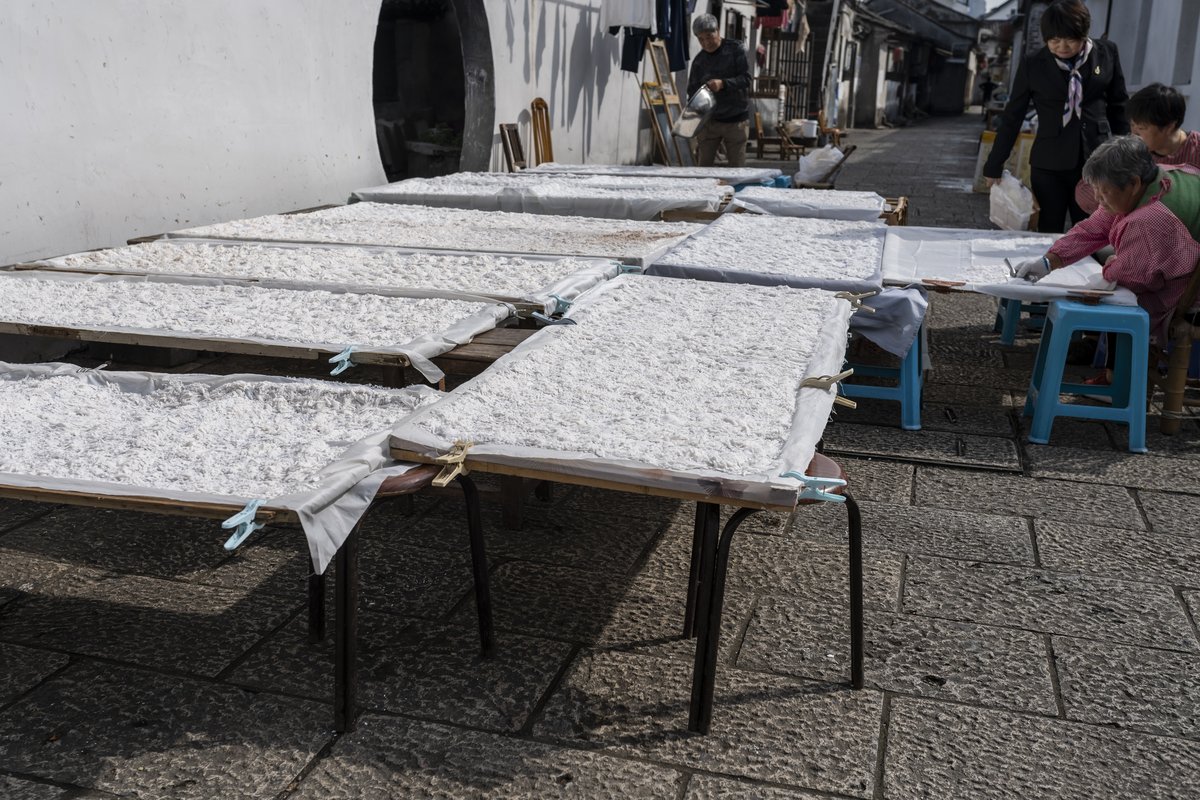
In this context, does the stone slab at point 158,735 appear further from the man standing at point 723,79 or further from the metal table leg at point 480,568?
the man standing at point 723,79

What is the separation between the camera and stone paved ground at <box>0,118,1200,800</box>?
6.63 feet

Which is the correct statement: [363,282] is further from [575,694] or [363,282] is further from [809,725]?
[809,725]

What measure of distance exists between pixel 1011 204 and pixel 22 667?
490cm

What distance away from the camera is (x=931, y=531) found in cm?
319

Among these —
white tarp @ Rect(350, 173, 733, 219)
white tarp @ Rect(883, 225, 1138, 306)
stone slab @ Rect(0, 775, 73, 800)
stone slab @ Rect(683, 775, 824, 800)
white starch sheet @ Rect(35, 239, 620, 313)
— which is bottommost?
stone slab @ Rect(0, 775, 73, 800)

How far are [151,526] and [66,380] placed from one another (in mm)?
671

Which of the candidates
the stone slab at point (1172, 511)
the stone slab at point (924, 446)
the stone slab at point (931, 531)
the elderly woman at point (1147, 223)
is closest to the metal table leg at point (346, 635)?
the stone slab at point (931, 531)

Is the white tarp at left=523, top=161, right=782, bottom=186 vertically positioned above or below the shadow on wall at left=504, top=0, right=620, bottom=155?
below

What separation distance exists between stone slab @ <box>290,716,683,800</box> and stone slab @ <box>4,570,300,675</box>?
1.64 feet

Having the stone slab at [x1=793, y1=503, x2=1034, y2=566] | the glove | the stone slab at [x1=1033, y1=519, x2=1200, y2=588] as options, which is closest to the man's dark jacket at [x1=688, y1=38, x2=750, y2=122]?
the glove

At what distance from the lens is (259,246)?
14.4ft

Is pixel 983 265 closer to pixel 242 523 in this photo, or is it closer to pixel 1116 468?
pixel 1116 468

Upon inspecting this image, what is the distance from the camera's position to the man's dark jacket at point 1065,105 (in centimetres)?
525

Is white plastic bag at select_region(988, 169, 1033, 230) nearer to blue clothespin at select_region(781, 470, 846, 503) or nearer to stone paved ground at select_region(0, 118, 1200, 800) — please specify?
stone paved ground at select_region(0, 118, 1200, 800)
